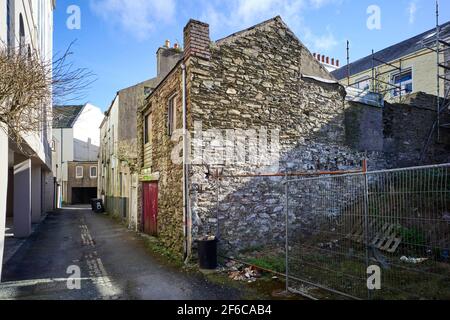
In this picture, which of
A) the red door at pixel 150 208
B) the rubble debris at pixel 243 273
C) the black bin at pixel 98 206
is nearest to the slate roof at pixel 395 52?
the red door at pixel 150 208

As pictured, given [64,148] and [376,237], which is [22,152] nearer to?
[376,237]

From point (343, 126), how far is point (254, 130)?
11.5 feet

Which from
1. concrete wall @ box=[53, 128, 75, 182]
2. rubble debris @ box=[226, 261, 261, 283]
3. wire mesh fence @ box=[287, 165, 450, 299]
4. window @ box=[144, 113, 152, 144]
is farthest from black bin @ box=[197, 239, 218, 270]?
concrete wall @ box=[53, 128, 75, 182]

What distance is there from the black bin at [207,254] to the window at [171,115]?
3498 mm

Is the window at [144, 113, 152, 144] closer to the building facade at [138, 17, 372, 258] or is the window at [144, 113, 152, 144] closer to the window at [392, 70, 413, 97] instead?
the building facade at [138, 17, 372, 258]

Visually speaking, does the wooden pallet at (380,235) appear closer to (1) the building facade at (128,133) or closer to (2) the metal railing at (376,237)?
(2) the metal railing at (376,237)

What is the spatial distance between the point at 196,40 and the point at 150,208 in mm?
6256

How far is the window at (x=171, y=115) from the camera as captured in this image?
934cm

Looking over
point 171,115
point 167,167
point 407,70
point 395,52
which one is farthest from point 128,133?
point 395,52

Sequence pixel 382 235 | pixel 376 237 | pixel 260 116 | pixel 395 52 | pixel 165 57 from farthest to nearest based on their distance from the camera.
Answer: pixel 395 52 → pixel 165 57 → pixel 260 116 → pixel 382 235 → pixel 376 237

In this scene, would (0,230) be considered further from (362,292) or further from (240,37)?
(240,37)

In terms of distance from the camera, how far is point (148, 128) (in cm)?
1291

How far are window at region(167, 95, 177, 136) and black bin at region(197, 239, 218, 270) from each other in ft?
11.5

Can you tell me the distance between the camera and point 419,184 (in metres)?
4.12
